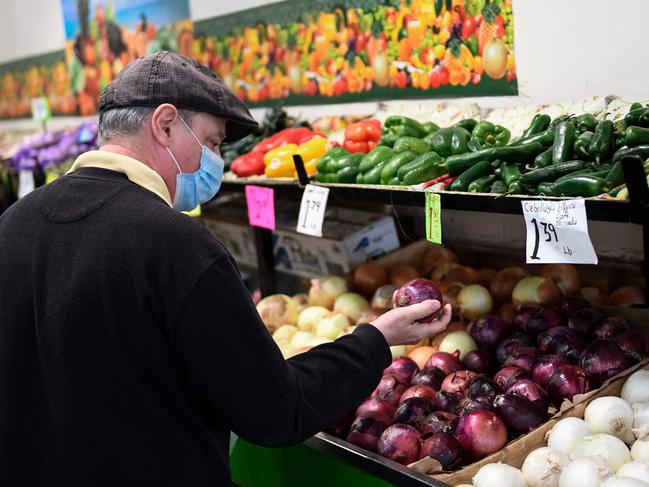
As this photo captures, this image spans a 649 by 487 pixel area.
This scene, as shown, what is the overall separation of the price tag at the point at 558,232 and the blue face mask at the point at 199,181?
2.99ft

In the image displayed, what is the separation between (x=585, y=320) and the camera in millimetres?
2723

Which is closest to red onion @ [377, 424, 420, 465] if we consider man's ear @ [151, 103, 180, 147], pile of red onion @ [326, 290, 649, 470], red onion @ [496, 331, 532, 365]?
pile of red onion @ [326, 290, 649, 470]

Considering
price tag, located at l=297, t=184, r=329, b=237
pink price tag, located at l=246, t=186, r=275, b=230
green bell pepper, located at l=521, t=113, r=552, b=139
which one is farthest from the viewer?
pink price tag, located at l=246, t=186, r=275, b=230

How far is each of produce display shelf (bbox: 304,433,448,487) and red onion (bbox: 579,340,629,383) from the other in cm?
70

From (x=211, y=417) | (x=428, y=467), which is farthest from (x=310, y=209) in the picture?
(x=211, y=417)

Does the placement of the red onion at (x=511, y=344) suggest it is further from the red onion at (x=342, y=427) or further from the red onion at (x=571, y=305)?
the red onion at (x=342, y=427)

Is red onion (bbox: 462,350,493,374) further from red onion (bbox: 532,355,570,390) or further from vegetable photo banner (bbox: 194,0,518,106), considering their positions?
vegetable photo banner (bbox: 194,0,518,106)

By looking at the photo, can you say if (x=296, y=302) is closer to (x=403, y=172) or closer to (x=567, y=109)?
(x=403, y=172)

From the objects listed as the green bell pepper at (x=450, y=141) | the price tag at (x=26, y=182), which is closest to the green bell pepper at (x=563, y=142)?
the green bell pepper at (x=450, y=141)

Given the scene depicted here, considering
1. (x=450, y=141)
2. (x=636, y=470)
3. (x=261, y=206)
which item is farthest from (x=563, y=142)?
(x=261, y=206)

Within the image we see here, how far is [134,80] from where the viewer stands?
1.78 meters

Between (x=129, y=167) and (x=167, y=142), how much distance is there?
0.40 feet

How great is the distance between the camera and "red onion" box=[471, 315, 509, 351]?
2893 millimetres

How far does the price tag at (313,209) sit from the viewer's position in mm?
3094
